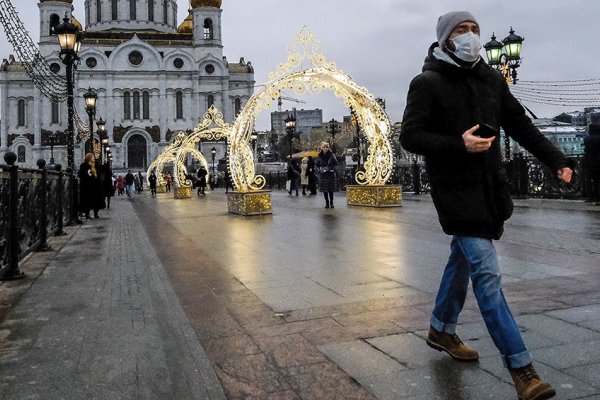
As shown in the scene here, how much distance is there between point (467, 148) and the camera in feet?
8.69

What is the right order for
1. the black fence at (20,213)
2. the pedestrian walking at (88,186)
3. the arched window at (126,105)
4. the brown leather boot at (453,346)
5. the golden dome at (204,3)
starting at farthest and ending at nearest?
the golden dome at (204,3), the arched window at (126,105), the pedestrian walking at (88,186), the black fence at (20,213), the brown leather boot at (453,346)

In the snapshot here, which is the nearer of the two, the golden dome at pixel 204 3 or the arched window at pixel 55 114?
the arched window at pixel 55 114

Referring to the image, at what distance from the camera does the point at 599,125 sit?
37.3 ft

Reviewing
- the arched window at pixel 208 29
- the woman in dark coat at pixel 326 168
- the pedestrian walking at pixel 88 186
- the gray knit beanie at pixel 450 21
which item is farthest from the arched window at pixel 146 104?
the gray knit beanie at pixel 450 21

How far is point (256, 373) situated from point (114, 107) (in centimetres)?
7024

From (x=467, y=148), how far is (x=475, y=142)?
0.16 feet

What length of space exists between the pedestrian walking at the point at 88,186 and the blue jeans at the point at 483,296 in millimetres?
12821

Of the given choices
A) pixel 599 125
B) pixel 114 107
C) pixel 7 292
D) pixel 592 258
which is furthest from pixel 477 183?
pixel 114 107

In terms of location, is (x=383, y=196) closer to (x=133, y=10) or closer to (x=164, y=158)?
(x=164, y=158)

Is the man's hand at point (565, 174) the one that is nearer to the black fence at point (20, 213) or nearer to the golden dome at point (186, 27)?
the black fence at point (20, 213)

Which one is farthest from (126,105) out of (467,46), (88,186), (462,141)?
(462,141)

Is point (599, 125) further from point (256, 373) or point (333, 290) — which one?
point (256, 373)

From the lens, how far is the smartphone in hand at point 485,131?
2639 mm

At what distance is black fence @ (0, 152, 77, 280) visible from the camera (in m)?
5.69
